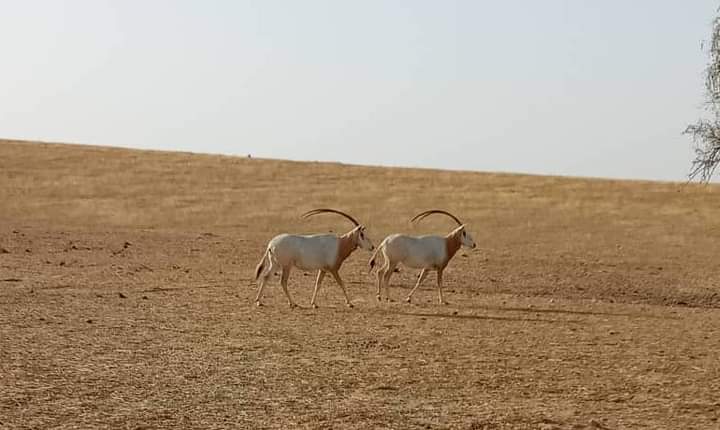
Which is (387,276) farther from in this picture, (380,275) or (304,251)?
(304,251)

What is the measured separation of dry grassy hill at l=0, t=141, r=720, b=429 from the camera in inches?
361

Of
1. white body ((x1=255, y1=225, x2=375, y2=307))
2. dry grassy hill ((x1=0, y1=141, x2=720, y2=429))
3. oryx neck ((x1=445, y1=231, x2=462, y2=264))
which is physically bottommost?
dry grassy hill ((x1=0, y1=141, x2=720, y2=429))

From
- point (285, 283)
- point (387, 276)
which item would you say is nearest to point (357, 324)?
point (285, 283)

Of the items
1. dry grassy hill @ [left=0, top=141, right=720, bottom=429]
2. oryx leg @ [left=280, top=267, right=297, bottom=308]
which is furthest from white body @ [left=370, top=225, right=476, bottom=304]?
oryx leg @ [left=280, top=267, right=297, bottom=308]

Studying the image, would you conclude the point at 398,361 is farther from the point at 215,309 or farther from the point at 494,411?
the point at 215,309

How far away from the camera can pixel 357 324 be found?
14391mm

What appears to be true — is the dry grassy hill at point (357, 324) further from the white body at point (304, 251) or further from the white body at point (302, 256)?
the white body at point (304, 251)

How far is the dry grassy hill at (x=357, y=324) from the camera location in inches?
361

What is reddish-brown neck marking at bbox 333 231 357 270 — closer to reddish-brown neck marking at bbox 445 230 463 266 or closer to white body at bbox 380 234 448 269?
white body at bbox 380 234 448 269

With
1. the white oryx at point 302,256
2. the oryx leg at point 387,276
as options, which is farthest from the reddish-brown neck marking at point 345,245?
the oryx leg at point 387,276

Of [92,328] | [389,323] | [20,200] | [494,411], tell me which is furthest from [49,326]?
[20,200]

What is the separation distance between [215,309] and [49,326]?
3.04 metres

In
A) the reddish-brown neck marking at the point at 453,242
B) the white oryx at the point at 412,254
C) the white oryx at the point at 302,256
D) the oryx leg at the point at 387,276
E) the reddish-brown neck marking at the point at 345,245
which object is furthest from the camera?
the reddish-brown neck marking at the point at 453,242

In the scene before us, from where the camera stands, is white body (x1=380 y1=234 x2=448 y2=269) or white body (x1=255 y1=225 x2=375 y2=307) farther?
white body (x1=380 y1=234 x2=448 y2=269)
